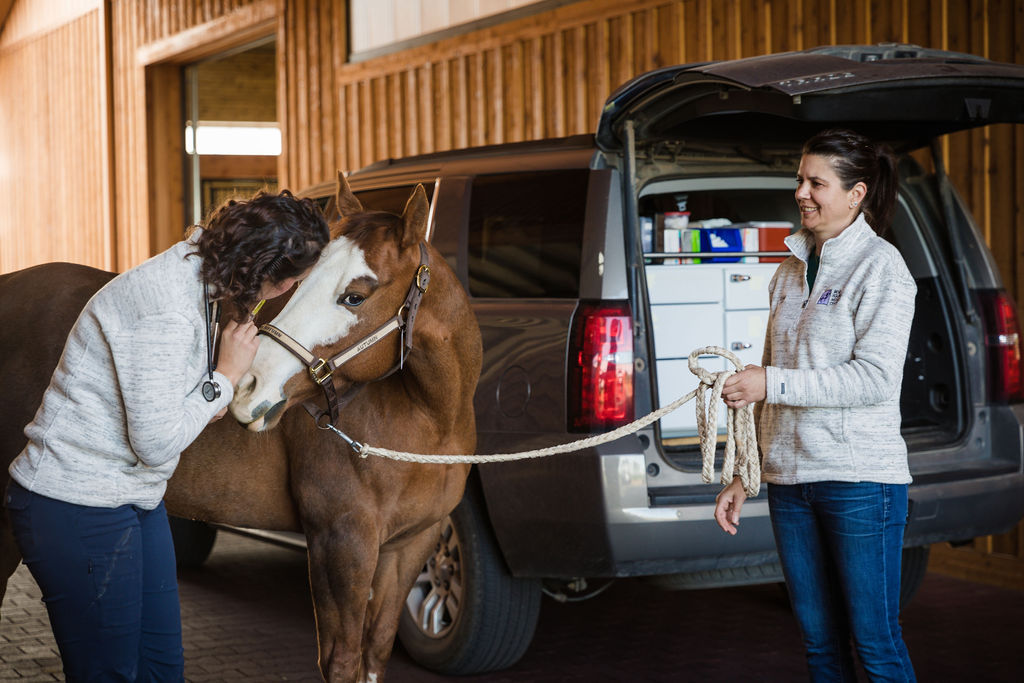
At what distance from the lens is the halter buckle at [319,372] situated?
2.89 metres

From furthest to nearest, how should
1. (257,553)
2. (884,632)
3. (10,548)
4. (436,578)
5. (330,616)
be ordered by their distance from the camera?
1. (257,553)
2. (436,578)
3. (10,548)
4. (330,616)
5. (884,632)

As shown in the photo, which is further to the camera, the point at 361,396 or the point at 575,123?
the point at 575,123

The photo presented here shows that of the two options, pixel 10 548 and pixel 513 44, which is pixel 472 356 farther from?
pixel 513 44

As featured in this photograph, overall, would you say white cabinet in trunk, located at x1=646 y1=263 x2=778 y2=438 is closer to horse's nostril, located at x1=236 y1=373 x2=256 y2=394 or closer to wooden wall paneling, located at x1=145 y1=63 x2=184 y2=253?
horse's nostril, located at x1=236 y1=373 x2=256 y2=394

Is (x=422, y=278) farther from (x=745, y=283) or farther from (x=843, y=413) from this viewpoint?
(x=745, y=283)

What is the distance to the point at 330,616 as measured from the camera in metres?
3.33

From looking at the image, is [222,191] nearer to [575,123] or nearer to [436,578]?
[575,123]

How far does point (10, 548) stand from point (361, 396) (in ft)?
4.15

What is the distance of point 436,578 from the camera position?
4.37 meters

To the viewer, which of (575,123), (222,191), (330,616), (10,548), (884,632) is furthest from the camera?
(222,191)

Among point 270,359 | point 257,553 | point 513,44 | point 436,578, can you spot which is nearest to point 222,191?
point 513,44

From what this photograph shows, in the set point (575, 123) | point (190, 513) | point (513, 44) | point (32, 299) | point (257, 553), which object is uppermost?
point (513, 44)

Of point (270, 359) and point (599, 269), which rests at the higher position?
point (599, 269)

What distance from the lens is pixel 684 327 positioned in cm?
488
